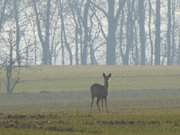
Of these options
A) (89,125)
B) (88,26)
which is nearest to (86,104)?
(89,125)

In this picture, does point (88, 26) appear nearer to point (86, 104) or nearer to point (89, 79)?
point (89, 79)

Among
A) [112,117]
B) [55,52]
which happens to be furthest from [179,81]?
[55,52]

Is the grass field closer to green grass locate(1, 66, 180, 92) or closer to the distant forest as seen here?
green grass locate(1, 66, 180, 92)

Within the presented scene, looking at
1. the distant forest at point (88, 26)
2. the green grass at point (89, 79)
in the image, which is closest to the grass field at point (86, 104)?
the green grass at point (89, 79)

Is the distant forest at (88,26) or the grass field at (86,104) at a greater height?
the distant forest at (88,26)

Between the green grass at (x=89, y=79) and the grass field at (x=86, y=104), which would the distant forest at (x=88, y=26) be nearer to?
the green grass at (x=89, y=79)

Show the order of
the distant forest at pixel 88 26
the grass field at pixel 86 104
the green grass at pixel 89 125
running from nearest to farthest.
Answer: the green grass at pixel 89 125
the grass field at pixel 86 104
the distant forest at pixel 88 26

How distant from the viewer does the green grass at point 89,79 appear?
6020 cm

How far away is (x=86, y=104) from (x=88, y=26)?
7298 cm

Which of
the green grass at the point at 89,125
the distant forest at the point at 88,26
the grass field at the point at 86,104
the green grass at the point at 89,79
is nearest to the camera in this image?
the green grass at the point at 89,125

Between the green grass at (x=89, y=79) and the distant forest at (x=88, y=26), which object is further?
the distant forest at (x=88, y=26)

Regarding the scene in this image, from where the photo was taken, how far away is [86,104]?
4450 cm

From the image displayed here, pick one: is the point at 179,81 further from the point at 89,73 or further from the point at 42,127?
the point at 42,127

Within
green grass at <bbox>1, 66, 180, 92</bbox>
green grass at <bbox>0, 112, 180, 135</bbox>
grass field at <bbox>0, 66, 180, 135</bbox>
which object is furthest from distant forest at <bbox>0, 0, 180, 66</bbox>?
green grass at <bbox>0, 112, 180, 135</bbox>
